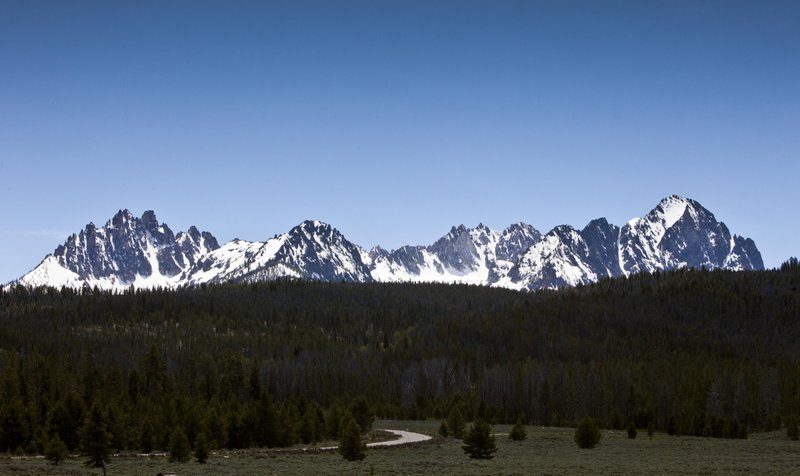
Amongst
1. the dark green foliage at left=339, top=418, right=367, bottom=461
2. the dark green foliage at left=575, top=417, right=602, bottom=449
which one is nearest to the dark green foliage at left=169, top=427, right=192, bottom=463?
the dark green foliage at left=339, top=418, right=367, bottom=461

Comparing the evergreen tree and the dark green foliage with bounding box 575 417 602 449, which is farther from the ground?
the dark green foliage with bounding box 575 417 602 449

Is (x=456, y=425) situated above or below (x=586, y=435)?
above

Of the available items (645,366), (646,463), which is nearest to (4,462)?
(646,463)

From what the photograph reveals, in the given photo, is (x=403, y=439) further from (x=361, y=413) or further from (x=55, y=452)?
(x=55, y=452)

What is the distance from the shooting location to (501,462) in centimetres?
7262

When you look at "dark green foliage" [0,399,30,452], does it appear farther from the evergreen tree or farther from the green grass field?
the evergreen tree

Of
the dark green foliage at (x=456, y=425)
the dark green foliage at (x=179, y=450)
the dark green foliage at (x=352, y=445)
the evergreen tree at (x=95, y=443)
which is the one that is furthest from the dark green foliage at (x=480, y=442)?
the evergreen tree at (x=95, y=443)

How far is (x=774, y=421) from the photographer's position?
458ft

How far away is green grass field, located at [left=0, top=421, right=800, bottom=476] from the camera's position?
6450 centimetres

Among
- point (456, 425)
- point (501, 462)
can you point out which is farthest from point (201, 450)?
point (456, 425)

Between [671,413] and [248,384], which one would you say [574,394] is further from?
[248,384]

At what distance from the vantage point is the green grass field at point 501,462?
64500mm

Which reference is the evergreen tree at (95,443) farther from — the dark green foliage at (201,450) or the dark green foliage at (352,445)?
the dark green foliage at (352,445)

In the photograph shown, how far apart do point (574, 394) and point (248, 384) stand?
61.7m
